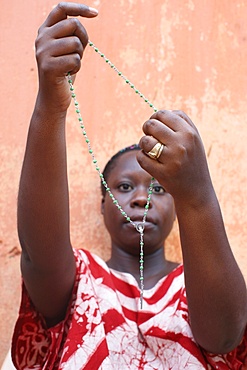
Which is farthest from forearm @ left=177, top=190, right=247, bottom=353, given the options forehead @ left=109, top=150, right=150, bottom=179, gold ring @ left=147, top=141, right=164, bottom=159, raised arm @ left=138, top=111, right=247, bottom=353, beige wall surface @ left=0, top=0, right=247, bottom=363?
beige wall surface @ left=0, top=0, right=247, bottom=363

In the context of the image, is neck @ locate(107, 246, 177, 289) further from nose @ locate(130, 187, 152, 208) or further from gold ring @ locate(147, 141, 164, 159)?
gold ring @ locate(147, 141, 164, 159)

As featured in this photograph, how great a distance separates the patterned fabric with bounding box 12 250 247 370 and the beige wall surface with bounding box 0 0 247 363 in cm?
39

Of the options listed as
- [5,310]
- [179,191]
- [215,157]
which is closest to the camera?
[179,191]

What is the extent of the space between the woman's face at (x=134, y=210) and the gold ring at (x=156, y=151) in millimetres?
455

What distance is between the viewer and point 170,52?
1.98 meters

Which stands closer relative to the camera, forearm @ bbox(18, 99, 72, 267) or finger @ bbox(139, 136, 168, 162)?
finger @ bbox(139, 136, 168, 162)

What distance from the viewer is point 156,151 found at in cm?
103

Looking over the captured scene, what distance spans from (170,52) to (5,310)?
884 mm

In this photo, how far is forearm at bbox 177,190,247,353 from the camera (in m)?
1.10

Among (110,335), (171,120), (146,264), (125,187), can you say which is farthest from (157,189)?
(171,120)

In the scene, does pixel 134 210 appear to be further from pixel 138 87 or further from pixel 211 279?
pixel 138 87

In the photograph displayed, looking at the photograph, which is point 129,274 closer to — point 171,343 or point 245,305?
point 171,343

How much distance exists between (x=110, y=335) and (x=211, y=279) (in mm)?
281

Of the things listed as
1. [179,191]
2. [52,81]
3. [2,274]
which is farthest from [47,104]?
[2,274]
